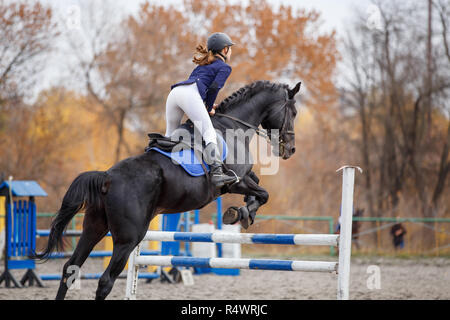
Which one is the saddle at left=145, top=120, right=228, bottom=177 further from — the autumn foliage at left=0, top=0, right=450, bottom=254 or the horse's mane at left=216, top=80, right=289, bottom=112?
the autumn foliage at left=0, top=0, right=450, bottom=254

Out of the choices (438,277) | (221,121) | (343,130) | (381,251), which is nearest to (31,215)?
(221,121)

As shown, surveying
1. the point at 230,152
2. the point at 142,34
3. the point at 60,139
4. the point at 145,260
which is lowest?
the point at 145,260

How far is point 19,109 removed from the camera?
19.8 metres

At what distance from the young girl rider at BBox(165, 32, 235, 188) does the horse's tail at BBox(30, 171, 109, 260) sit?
0.82 m

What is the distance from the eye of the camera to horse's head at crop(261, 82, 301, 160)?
5.48 meters

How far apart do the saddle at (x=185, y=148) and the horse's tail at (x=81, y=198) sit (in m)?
0.53

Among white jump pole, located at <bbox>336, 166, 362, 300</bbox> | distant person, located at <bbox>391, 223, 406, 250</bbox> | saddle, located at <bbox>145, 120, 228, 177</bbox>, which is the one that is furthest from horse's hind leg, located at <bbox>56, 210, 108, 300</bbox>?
distant person, located at <bbox>391, 223, 406, 250</bbox>

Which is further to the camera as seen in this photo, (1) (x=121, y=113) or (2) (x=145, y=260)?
(1) (x=121, y=113)

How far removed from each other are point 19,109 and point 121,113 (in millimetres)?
4134

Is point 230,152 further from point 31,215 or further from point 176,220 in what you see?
point 31,215

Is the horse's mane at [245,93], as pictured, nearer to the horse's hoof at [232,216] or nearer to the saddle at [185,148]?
the saddle at [185,148]

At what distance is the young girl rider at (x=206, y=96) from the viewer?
15.7 ft

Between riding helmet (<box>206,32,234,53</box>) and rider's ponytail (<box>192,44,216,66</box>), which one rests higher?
riding helmet (<box>206,32,234,53</box>)

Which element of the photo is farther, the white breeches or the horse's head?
the horse's head
